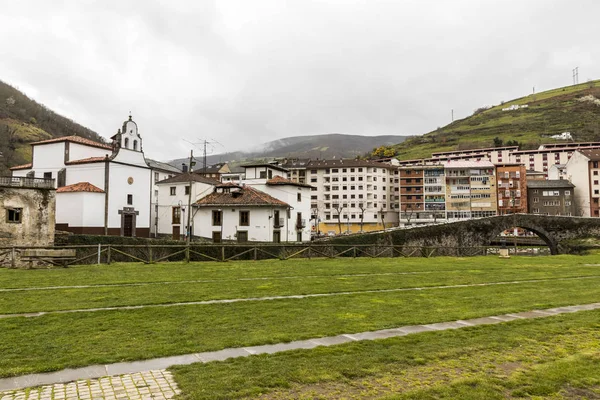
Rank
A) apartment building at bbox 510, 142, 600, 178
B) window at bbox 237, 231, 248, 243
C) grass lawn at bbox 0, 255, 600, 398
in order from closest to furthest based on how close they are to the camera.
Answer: grass lawn at bbox 0, 255, 600, 398 → window at bbox 237, 231, 248, 243 → apartment building at bbox 510, 142, 600, 178

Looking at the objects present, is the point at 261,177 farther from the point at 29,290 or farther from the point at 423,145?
the point at 423,145

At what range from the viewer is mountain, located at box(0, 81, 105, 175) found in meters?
104

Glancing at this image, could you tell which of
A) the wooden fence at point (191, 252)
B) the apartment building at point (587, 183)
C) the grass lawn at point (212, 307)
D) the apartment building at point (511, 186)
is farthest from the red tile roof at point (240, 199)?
the apartment building at point (587, 183)

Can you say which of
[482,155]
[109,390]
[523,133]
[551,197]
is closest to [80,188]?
[109,390]

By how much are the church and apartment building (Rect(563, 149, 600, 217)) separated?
106 m

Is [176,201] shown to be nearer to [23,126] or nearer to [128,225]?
[128,225]

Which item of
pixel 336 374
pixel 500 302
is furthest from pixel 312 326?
pixel 500 302

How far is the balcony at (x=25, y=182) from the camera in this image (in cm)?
3359

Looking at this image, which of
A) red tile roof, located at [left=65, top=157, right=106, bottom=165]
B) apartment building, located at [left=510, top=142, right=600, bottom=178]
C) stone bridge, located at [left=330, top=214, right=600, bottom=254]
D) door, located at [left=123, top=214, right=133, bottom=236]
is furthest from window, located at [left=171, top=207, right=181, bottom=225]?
apartment building, located at [left=510, top=142, right=600, bottom=178]

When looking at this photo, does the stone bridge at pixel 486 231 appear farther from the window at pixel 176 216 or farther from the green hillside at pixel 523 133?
the green hillside at pixel 523 133

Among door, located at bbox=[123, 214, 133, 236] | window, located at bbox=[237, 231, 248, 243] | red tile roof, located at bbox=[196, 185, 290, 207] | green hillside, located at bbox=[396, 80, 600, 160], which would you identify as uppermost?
green hillside, located at bbox=[396, 80, 600, 160]

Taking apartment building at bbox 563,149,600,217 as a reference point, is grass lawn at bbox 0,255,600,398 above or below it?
below

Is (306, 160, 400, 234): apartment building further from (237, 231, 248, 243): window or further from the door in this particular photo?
the door

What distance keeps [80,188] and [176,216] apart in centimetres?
1534
